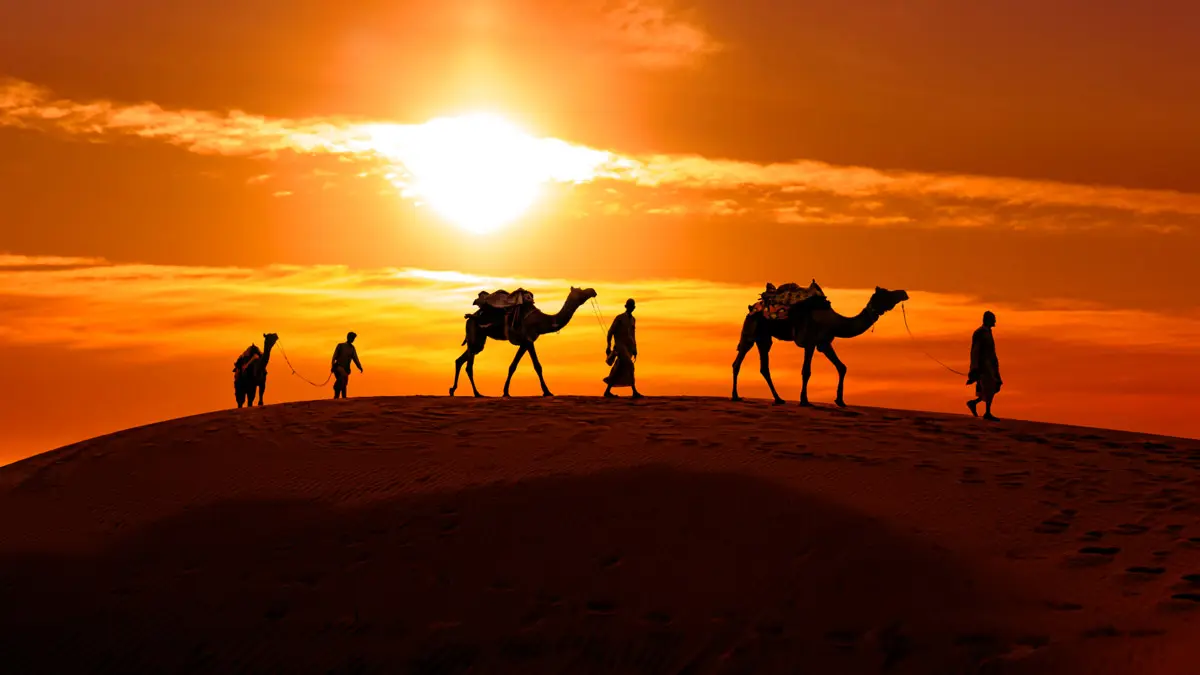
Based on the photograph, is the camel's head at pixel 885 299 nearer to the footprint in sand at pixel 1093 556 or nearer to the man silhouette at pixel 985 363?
the man silhouette at pixel 985 363

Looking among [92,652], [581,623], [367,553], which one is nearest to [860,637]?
[581,623]

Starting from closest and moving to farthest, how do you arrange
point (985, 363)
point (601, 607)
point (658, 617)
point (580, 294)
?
point (658, 617) → point (601, 607) → point (985, 363) → point (580, 294)

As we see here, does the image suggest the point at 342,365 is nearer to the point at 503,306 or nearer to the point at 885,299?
the point at 503,306

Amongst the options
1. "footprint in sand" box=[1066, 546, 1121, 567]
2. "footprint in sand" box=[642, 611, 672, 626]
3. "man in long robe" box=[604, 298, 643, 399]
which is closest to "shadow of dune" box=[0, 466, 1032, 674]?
"footprint in sand" box=[642, 611, 672, 626]

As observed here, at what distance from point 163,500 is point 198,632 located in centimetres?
436

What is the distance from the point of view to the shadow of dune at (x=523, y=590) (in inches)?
617

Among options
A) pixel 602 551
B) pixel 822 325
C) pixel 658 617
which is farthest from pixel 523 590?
pixel 822 325

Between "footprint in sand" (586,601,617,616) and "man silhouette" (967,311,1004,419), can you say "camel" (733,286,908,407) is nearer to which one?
"man silhouette" (967,311,1004,419)

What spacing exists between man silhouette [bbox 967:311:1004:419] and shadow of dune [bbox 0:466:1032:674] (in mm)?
7944

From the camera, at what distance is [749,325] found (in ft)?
88.3

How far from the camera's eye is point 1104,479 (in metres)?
21.1

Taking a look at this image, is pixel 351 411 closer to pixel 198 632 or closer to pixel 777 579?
pixel 198 632

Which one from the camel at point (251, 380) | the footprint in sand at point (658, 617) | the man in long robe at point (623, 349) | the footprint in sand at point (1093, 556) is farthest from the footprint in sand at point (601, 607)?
the camel at point (251, 380)

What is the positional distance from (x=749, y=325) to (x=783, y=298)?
93 cm
